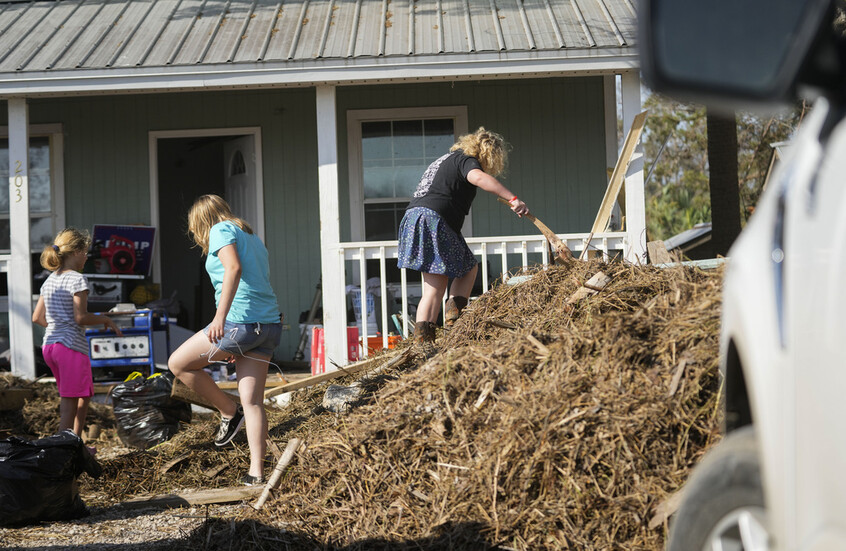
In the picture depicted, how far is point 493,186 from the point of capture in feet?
20.5

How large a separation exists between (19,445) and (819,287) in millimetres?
4538

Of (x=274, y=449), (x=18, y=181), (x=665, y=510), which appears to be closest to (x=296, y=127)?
(x=18, y=181)

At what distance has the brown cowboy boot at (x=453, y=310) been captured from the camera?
21.9 ft

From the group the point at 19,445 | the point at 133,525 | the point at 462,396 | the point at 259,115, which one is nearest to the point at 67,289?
the point at 19,445

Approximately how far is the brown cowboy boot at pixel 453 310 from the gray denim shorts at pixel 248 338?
1.73 m

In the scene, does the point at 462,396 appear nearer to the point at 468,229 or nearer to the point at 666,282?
the point at 666,282

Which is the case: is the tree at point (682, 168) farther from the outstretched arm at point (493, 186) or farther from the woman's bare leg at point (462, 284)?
the outstretched arm at point (493, 186)

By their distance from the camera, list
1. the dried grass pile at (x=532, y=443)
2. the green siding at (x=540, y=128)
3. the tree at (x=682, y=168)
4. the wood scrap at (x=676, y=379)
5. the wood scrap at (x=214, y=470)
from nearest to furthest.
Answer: the dried grass pile at (x=532, y=443), the wood scrap at (x=676, y=379), the wood scrap at (x=214, y=470), the green siding at (x=540, y=128), the tree at (x=682, y=168)

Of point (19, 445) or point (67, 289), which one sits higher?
point (67, 289)

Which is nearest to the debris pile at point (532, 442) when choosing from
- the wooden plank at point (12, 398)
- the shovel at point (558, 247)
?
the shovel at point (558, 247)

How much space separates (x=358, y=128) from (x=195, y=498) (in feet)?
19.3

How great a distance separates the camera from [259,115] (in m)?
Result: 10.3

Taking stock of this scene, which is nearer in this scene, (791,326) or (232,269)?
(791,326)

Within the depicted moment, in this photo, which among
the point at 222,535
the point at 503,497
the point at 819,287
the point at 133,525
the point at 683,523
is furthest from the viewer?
the point at 133,525
